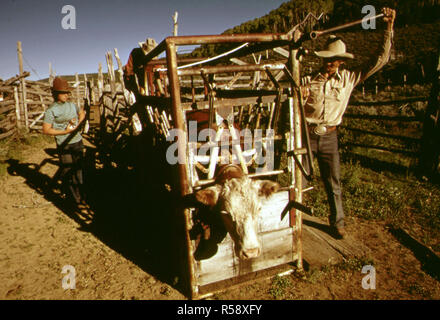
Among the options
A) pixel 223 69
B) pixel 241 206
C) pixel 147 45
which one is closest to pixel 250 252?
pixel 241 206

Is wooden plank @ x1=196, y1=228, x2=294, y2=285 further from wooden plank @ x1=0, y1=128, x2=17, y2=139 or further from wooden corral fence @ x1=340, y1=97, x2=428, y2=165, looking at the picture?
wooden plank @ x1=0, y1=128, x2=17, y2=139

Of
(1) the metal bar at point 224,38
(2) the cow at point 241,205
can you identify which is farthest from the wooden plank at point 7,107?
(2) the cow at point 241,205

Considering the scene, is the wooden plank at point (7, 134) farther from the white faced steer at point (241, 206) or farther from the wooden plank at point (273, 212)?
the wooden plank at point (273, 212)

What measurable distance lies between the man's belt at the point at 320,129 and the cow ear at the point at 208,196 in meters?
2.07

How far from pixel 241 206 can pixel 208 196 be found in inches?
14.4

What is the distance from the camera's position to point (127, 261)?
4.29 meters

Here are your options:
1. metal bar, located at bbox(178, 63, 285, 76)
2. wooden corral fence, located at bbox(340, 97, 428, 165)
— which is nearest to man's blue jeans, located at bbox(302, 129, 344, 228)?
metal bar, located at bbox(178, 63, 285, 76)

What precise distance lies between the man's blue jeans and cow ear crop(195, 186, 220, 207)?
1.94m

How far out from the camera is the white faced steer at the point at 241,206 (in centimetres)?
267

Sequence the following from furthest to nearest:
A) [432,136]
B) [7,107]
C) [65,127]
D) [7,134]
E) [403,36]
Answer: [403,36]
[7,107]
[7,134]
[432,136]
[65,127]

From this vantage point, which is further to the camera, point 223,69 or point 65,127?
point 65,127

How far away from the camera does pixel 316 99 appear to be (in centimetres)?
405

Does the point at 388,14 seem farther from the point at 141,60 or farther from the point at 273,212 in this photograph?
the point at 141,60
